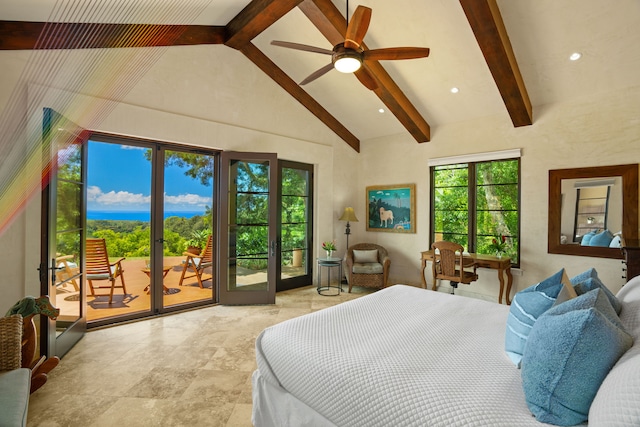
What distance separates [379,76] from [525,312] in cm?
348

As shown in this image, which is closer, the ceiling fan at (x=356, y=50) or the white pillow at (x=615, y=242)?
the ceiling fan at (x=356, y=50)

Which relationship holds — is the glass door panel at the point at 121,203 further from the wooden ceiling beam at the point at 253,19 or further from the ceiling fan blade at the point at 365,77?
the ceiling fan blade at the point at 365,77

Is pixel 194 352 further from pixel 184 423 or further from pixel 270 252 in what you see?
pixel 270 252

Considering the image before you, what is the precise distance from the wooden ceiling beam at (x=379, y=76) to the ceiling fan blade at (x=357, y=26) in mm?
937

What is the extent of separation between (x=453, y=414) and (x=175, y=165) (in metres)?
6.21

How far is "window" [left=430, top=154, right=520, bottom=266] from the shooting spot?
4449 millimetres

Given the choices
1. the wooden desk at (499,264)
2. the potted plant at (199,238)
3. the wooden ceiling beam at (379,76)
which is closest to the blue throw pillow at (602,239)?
the wooden desk at (499,264)

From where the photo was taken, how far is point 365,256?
5309 millimetres

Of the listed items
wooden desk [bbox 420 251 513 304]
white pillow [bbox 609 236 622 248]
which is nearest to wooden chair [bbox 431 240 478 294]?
wooden desk [bbox 420 251 513 304]

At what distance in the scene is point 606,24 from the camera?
3.02m

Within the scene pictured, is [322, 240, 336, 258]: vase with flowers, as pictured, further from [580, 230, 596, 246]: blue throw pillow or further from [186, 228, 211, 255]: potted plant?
[580, 230, 596, 246]: blue throw pillow

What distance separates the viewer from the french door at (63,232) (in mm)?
2559

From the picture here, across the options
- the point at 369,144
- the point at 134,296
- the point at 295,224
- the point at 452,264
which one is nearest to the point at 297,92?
the point at 369,144

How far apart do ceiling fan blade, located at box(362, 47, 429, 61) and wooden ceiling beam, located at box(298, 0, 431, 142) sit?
738 mm
